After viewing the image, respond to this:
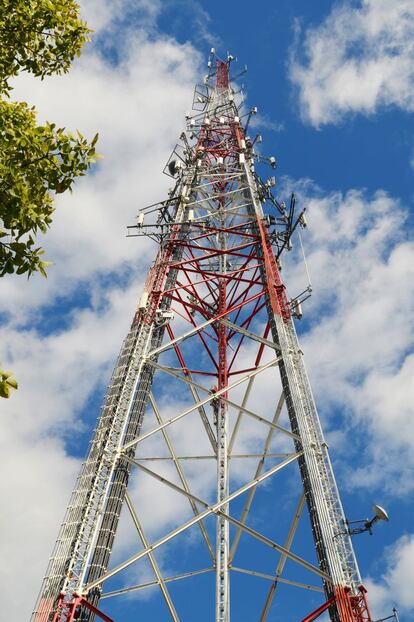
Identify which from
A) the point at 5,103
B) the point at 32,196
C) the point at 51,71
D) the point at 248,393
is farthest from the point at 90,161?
the point at 248,393

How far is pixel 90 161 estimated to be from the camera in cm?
608

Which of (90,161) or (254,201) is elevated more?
(254,201)

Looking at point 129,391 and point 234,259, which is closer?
point 129,391

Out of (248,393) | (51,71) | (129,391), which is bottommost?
(51,71)

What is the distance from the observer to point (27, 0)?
6676 mm

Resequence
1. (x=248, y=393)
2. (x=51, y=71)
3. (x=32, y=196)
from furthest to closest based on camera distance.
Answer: (x=248, y=393) < (x=51, y=71) < (x=32, y=196)

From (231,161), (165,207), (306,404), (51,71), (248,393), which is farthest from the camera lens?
(231,161)

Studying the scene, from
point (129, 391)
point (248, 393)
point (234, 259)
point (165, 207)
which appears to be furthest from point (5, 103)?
point (234, 259)

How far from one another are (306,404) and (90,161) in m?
10.00

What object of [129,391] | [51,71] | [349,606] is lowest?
[349,606]

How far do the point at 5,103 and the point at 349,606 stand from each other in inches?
411

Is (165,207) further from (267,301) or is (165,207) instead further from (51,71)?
(51,71)

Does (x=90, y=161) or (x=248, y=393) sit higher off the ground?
(x=248, y=393)

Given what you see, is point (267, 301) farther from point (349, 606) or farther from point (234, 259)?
point (349, 606)
